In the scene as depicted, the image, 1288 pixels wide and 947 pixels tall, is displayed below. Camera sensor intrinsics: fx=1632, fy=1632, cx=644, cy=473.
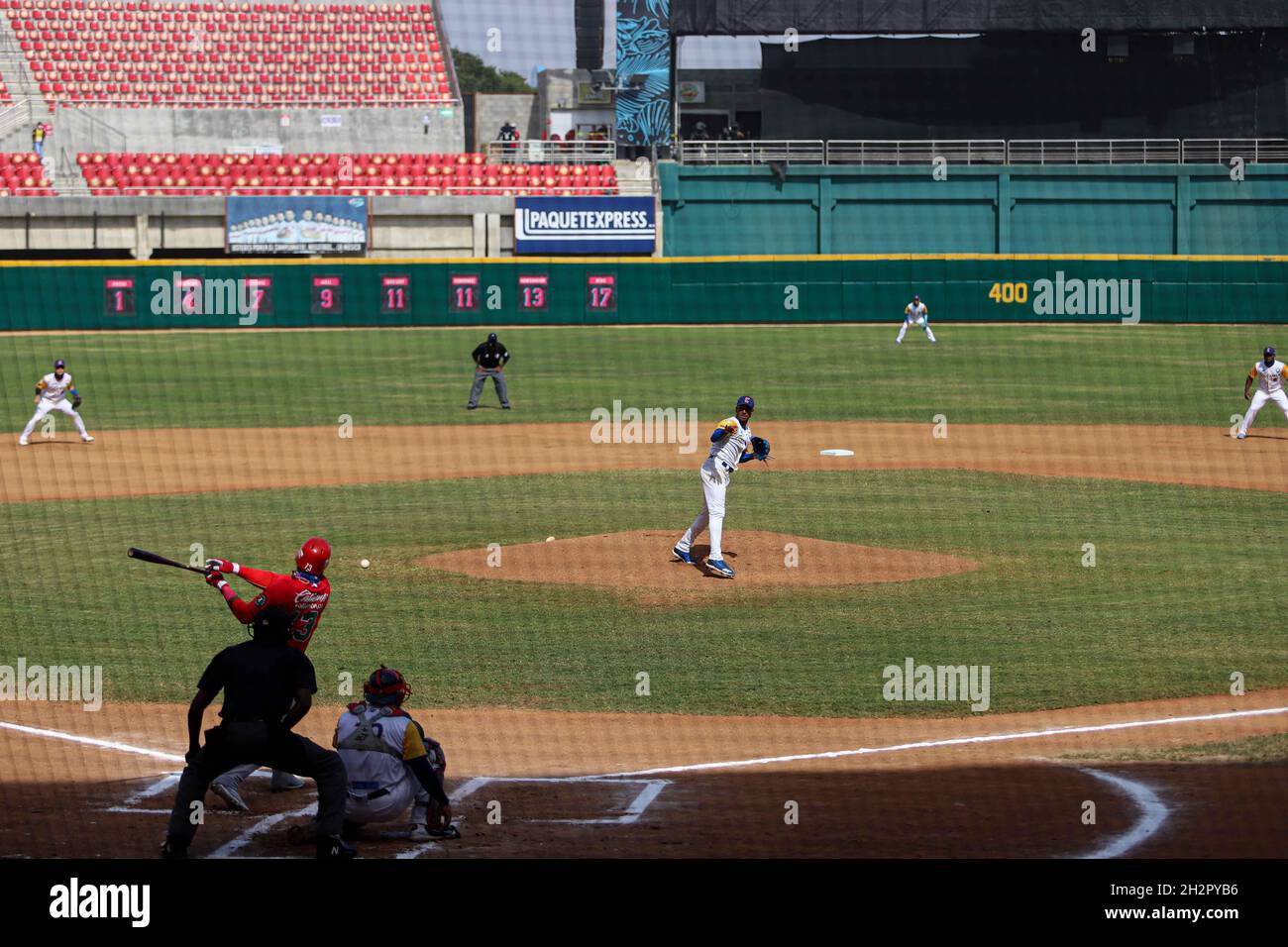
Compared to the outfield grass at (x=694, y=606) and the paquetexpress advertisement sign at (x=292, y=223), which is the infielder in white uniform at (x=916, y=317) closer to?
the paquetexpress advertisement sign at (x=292, y=223)

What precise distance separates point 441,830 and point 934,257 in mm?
46875

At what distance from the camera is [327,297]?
171ft

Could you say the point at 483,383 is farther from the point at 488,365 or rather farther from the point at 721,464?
the point at 721,464

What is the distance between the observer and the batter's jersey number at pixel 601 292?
5297cm

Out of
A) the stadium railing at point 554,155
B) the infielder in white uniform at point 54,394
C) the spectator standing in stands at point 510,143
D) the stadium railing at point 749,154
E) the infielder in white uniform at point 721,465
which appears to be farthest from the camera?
the spectator standing in stands at point 510,143

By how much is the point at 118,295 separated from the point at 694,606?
3936cm

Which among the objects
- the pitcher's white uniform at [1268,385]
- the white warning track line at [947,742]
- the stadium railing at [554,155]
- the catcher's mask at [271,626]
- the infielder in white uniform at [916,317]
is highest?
the stadium railing at [554,155]

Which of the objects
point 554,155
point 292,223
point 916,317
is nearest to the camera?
point 916,317

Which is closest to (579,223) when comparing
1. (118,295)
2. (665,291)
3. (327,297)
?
(665,291)

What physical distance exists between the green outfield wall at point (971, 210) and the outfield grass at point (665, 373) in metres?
4.86

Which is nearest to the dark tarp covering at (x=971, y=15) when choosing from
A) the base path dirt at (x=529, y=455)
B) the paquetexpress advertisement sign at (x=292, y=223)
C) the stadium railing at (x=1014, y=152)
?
the stadium railing at (x=1014, y=152)

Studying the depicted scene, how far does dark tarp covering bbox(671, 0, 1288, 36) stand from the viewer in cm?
5562
